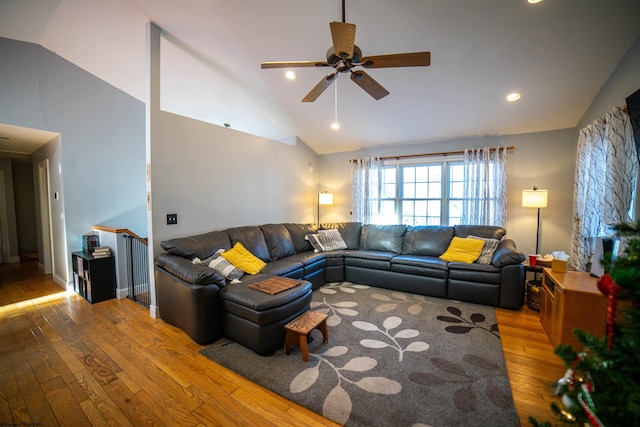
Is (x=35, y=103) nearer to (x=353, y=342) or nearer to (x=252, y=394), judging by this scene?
(x=252, y=394)

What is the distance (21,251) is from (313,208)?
22.5 feet

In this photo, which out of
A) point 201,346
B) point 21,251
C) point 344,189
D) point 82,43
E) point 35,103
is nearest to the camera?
point 201,346

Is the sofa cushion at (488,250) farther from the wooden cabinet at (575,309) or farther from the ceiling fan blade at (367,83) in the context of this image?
the ceiling fan blade at (367,83)

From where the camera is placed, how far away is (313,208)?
18.7 ft

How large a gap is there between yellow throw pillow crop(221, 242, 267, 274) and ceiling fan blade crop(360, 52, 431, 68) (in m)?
2.41

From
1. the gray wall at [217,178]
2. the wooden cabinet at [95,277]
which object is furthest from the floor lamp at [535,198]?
the wooden cabinet at [95,277]

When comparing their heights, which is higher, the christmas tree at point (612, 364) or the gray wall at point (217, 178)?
the gray wall at point (217, 178)

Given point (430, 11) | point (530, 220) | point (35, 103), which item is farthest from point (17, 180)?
point (530, 220)

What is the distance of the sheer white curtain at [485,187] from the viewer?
4.02 m

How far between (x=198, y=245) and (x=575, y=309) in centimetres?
365

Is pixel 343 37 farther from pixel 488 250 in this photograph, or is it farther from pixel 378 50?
pixel 488 250

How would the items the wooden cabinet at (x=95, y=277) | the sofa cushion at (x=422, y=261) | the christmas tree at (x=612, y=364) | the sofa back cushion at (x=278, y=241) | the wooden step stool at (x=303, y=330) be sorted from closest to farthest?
the christmas tree at (x=612, y=364)
the wooden step stool at (x=303, y=330)
the wooden cabinet at (x=95, y=277)
the sofa cushion at (x=422, y=261)
the sofa back cushion at (x=278, y=241)

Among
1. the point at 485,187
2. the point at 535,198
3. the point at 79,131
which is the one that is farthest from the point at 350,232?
the point at 79,131

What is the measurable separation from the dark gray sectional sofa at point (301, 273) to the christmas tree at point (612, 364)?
185 cm
